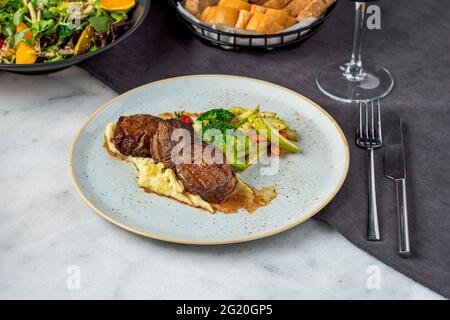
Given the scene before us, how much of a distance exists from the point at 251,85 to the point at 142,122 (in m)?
0.56

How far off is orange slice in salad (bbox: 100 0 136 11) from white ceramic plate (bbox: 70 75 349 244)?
0.51 m

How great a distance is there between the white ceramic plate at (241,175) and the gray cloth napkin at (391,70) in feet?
0.36

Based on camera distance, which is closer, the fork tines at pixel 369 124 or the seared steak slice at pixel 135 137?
the seared steak slice at pixel 135 137

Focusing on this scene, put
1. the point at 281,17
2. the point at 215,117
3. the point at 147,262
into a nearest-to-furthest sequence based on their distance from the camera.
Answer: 1. the point at 147,262
2. the point at 215,117
3. the point at 281,17

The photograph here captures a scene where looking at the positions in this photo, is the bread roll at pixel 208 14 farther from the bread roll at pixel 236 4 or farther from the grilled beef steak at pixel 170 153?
the grilled beef steak at pixel 170 153

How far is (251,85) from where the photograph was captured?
9.41 ft

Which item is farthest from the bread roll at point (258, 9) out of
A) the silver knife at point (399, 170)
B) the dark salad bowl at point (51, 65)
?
the silver knife at point (399, 170)

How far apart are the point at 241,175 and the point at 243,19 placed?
37.0 inches

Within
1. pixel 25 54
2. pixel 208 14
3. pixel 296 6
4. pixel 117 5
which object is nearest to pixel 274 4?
pixel 296 6

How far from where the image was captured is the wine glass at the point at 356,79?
9.69ft

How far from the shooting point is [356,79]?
3082 mm

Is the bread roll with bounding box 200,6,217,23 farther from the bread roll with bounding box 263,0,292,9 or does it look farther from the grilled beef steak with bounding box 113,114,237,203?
the grilled beef steak with bounding box 113,114,237,203

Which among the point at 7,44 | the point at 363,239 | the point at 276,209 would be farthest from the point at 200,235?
the point at 7,44

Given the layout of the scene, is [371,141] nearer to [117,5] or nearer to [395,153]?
[395,153]
